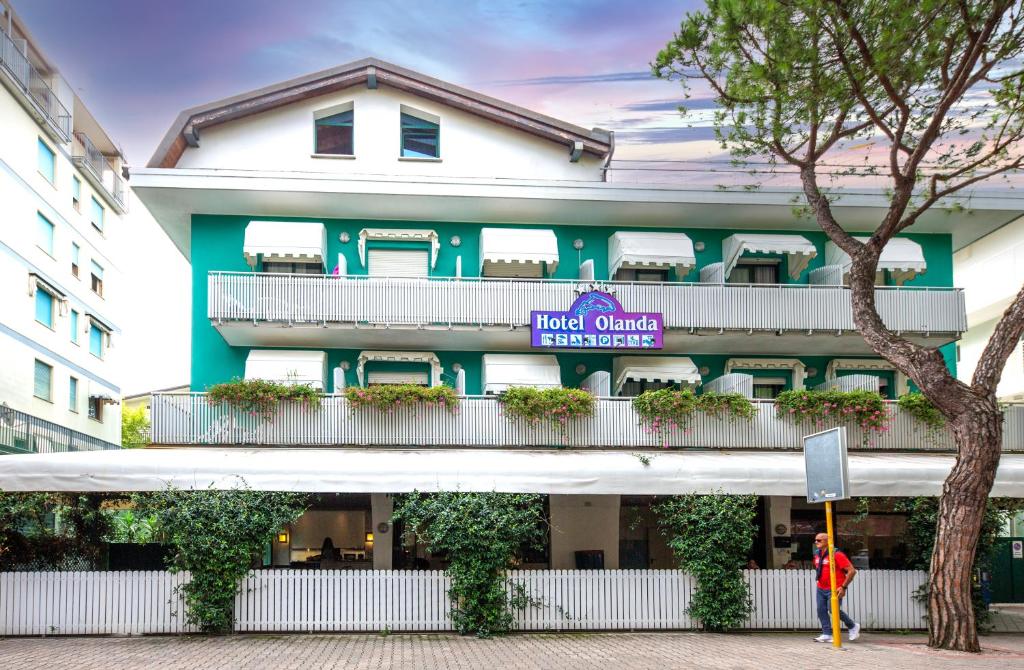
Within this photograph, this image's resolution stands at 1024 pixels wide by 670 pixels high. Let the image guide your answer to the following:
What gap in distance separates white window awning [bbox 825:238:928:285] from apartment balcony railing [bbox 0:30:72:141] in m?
24.5

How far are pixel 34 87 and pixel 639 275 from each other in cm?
2176

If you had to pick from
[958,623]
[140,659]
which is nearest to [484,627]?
[140,659]

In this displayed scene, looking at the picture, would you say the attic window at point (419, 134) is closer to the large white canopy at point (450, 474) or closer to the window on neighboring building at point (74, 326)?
the large white canopy at point (450, 474)

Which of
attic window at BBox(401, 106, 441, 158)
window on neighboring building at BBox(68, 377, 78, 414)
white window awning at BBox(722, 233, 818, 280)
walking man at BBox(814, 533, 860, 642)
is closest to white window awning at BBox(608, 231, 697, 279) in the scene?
white window awning at BBox(722, 233, 818, 280)

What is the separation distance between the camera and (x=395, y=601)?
57.5ft

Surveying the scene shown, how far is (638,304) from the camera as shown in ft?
76.8

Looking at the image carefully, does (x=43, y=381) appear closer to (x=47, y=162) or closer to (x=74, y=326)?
(x=74, y=326)

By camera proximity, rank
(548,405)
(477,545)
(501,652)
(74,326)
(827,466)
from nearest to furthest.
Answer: (827,466) → (501,652) → (477,545) → (548,405) → (74,326)

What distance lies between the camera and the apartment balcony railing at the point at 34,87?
32.6 m

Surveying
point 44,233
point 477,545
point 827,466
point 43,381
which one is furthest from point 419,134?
point 43,381

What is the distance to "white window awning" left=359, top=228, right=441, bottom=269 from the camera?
2405cm

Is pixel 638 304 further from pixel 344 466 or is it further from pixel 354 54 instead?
pixel 354 54

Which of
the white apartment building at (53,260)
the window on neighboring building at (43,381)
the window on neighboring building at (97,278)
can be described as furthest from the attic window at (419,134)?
the window on neighboring building at (97,278)

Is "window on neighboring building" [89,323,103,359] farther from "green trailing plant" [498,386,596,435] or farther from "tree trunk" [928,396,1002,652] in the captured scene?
"tree trunk" [928,396,1002,652]
